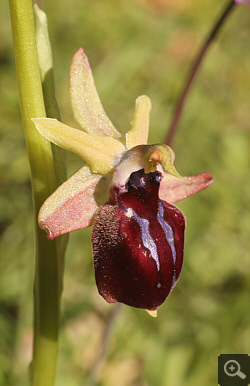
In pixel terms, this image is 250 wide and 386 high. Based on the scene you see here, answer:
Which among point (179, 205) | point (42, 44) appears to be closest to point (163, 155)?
point (42, 44)

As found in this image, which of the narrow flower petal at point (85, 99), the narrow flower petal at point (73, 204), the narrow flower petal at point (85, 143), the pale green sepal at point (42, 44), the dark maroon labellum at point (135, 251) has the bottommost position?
the dark maroon labellum at point (135, 251)

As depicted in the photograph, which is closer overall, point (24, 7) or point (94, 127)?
point (24, 7)

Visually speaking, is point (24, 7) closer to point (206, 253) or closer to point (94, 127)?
point (94, 127)

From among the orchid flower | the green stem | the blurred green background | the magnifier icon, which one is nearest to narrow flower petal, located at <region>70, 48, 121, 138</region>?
the orchid flower

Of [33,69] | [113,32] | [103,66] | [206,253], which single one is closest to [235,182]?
[206,253]

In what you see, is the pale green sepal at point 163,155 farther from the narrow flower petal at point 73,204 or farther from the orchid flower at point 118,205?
the narrow flower petal at point 73,204

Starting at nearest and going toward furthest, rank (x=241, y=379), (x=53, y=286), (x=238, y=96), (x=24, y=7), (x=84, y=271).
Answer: (x=24, y=7), (x=53, y=286), (x=241, y=379), (x=84, y=271), (x=238, y=96)

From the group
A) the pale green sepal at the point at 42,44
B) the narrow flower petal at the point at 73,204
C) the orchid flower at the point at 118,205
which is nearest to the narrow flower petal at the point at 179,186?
the orchid flower at the point at 118,205
